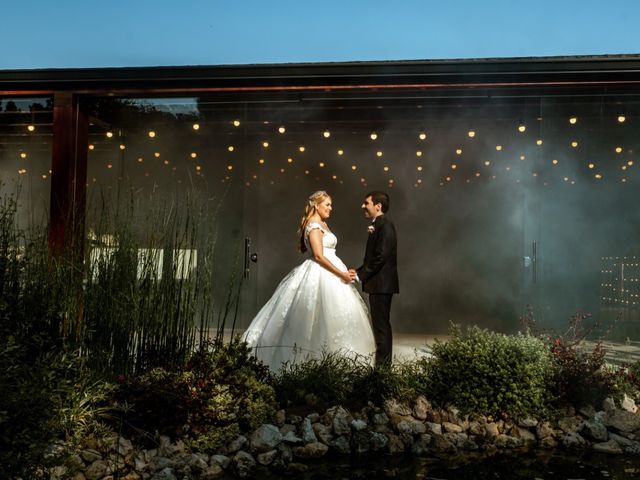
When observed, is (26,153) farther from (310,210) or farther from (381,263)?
(381,263)

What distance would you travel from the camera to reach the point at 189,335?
3.71 m

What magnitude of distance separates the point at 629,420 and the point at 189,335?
286 cm

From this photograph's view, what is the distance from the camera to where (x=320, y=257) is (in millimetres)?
5121

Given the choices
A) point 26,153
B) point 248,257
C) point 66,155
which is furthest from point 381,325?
point 26,153

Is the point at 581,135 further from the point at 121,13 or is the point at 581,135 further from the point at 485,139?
the point at 121,13

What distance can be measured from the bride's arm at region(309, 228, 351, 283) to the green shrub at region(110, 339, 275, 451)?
1.55m

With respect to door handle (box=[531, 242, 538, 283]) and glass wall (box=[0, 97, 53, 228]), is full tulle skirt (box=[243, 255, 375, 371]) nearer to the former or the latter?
door handle (box=[531, 242, 538, 283])

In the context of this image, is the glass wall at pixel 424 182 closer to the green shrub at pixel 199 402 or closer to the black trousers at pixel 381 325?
the black trousers at pixel 381 325

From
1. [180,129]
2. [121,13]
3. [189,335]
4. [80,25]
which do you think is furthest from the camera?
[80,25]

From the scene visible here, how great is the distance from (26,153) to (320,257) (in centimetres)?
346

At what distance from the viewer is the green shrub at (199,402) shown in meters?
3.25

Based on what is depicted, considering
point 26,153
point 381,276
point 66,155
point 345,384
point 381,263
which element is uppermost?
point 26,153

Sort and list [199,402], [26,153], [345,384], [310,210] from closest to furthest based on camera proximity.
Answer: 1. [199,402]
2. [345,384]
3. [310,210]
4. [26,153]

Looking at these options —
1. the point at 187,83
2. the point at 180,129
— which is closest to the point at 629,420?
the point at 187,83
